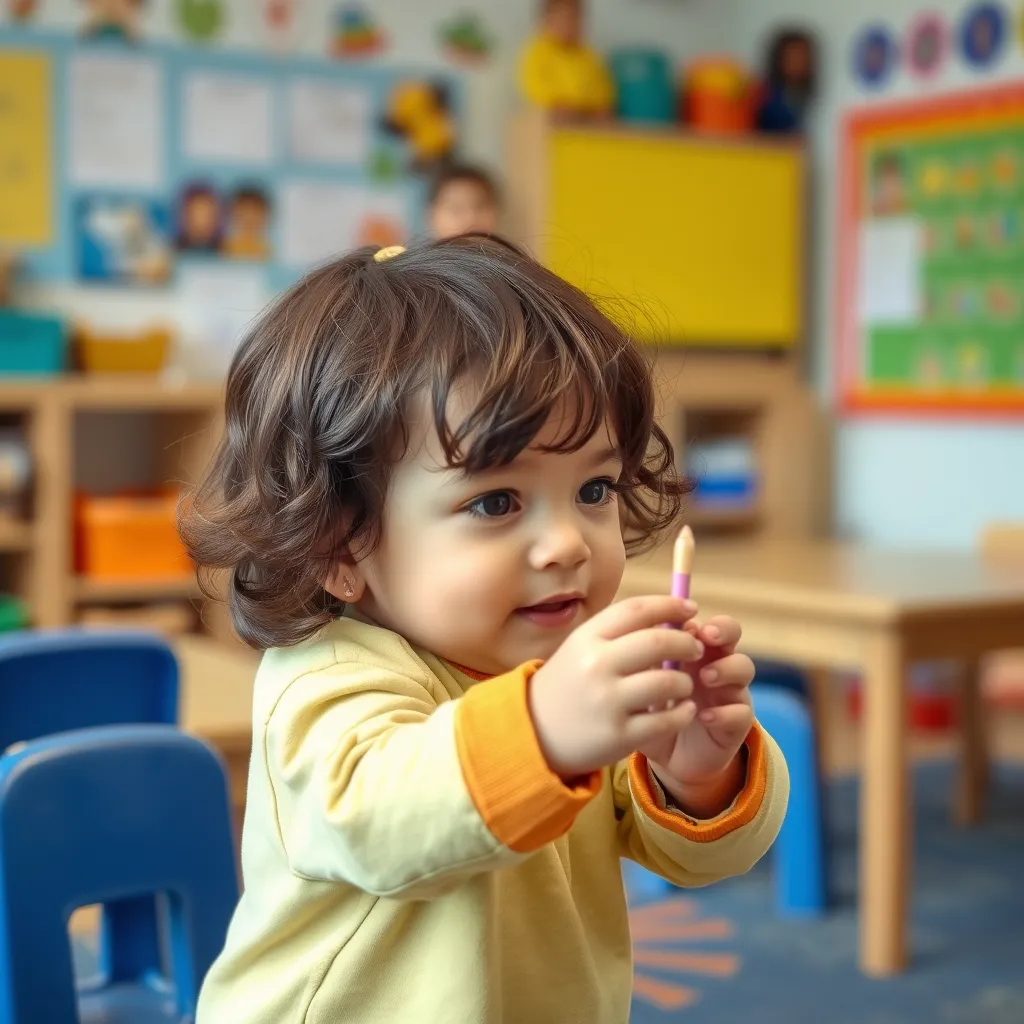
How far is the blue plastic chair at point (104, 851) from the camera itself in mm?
1112

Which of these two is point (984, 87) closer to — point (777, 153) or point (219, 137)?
point (777, 153)

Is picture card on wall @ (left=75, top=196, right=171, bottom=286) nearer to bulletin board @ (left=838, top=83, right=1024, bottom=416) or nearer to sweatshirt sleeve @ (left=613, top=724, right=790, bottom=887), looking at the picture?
bulletin board @ (left=838, top=83, right=1024, bottom=416)

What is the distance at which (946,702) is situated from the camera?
14.0 ft

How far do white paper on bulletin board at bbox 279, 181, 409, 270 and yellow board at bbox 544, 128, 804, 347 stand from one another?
473 millimetres

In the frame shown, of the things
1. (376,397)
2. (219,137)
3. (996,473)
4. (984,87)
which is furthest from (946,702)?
(376,397)

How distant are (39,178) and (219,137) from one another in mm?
506

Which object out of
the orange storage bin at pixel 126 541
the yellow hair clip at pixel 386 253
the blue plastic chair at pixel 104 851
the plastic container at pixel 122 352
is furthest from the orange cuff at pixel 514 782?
the plastic container at pixel 122 352

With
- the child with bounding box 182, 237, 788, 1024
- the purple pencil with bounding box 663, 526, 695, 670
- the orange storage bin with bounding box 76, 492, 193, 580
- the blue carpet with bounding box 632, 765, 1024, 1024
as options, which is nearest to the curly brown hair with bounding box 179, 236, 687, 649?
the child with bounding box 182, 237, 788, 1024

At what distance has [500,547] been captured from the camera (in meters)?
0.82

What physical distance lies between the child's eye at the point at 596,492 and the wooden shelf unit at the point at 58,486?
2880mm

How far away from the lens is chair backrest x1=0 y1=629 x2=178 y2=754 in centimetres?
156

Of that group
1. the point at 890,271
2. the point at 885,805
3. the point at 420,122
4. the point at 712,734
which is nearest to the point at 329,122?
the point at 420,122

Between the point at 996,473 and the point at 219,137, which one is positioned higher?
the point at 219,137

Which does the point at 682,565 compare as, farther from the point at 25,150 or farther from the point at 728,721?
the point at 25,150
